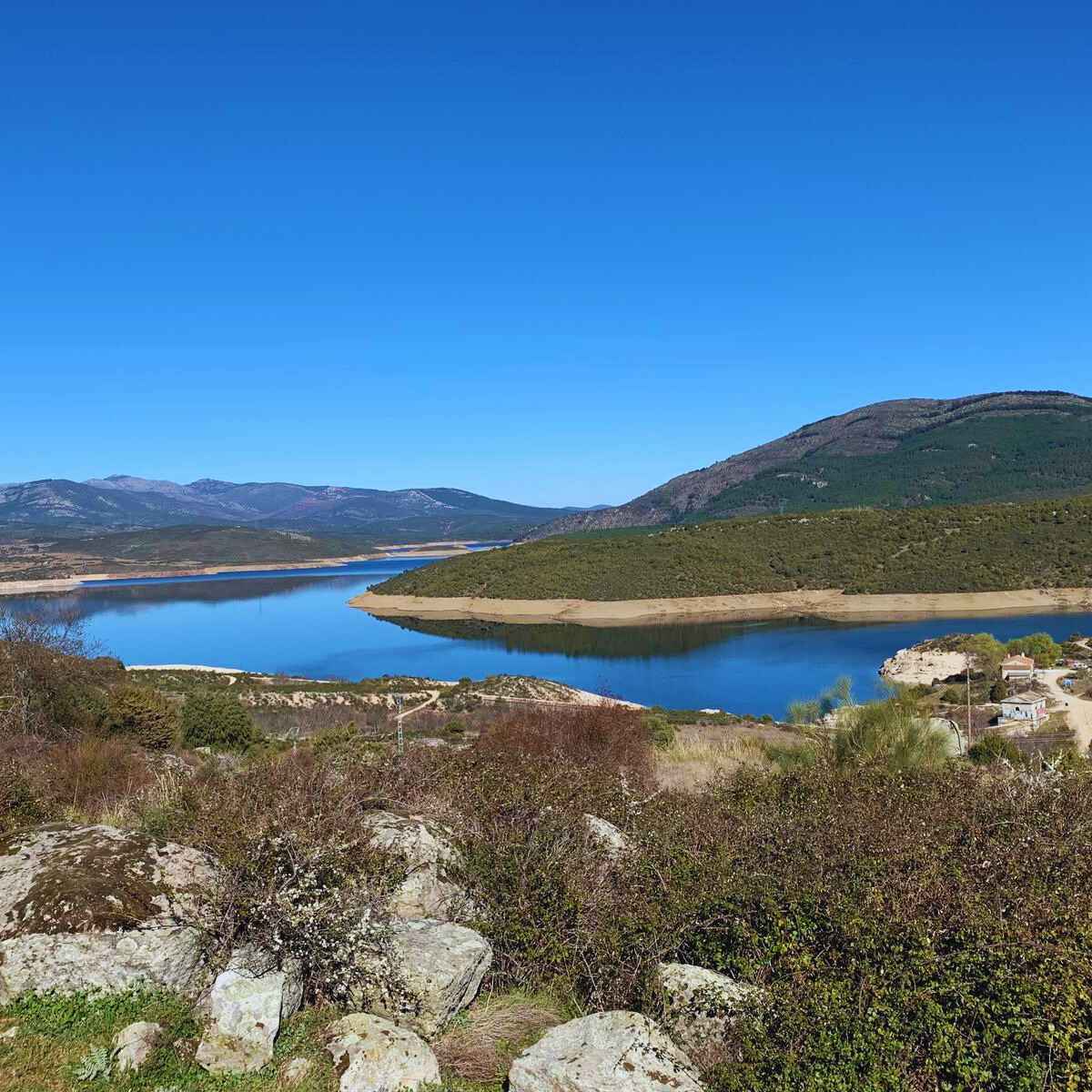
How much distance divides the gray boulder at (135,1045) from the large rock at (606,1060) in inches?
68.2

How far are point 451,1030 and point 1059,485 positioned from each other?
173 meters

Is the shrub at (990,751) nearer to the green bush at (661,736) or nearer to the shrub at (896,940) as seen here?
the green bush at (661,736)

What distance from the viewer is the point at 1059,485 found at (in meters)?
149

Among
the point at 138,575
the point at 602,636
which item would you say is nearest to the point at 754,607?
the point at 602,636

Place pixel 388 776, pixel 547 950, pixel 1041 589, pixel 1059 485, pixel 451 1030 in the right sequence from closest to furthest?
pixel 451 1030 → pixel 547 950 → pixel 388 776 → pixel 1041 589 → pixel 1059 485

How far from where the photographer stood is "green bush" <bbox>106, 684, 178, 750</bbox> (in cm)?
1483

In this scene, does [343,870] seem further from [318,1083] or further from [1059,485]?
[1059,485]

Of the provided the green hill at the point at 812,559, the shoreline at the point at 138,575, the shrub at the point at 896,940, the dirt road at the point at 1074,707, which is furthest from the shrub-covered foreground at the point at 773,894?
the shoreline at the point at 138,575

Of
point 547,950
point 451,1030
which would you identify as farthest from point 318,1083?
point 547,950

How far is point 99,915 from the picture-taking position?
14.3 feet

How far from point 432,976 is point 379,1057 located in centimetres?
54

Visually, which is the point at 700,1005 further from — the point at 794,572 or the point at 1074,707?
the point at 794,572

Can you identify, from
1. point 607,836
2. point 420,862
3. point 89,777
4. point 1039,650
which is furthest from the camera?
point 1039,650

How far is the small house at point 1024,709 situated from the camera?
30.1m
